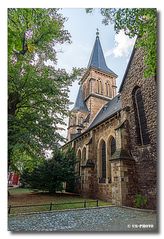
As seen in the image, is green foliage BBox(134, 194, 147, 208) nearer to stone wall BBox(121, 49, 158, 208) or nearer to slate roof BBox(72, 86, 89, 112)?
stone wall BBox(121, 49, 158, 208)

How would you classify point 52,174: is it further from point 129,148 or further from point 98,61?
point 98,61

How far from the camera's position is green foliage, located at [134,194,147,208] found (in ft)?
22.2

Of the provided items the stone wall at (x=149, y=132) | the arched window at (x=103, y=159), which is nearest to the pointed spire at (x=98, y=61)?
the arched window at (x=103, y=159)

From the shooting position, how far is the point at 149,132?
23.0ft

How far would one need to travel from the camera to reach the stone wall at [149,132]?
21.8 feet

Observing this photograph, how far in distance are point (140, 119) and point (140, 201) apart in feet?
10.4

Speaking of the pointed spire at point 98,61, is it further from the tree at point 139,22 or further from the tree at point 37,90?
the tree at point 139,22

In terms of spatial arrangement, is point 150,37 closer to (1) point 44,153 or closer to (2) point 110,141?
(1) point 44,153

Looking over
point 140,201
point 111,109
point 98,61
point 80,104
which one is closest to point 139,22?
point 140,201

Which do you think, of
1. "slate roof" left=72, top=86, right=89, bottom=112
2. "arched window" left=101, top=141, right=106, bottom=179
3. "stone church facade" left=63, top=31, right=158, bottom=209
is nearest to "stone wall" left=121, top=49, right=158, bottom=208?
"stone church facade" left=63, top=31, right=158, bottom=209

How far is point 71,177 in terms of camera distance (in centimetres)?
1236
